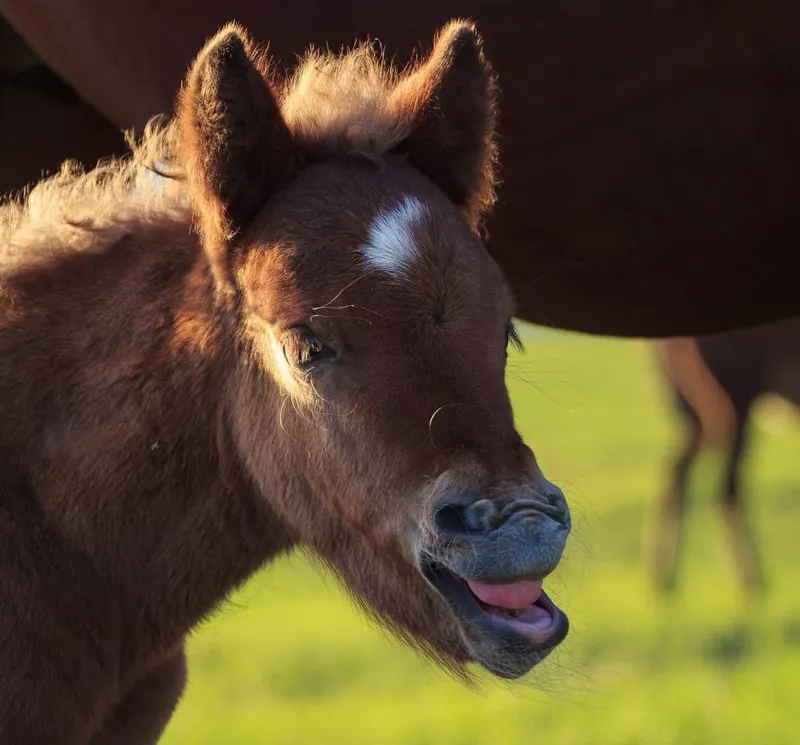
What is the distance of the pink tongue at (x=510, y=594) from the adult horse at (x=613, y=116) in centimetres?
135

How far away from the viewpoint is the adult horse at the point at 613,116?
4.08m

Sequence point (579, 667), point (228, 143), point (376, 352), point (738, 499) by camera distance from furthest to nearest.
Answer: point (738, 499), point (579, 667), point (228, 143), point (376, 352)

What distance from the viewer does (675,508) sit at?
11.9 m

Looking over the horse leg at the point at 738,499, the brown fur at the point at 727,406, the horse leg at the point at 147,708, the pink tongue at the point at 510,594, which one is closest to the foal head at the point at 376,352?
the pink tongue at the point at 510,594

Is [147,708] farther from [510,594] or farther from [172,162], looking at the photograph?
[172,162]

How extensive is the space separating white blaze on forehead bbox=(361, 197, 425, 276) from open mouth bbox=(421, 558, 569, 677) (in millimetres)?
624

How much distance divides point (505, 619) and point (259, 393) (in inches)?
30.5

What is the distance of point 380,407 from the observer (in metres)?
3.02

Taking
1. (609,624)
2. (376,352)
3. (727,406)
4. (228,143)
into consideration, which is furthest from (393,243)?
(727,406)

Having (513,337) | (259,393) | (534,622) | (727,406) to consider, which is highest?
(259,393)

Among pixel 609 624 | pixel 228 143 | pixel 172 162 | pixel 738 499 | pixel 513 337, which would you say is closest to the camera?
pixel 228 143

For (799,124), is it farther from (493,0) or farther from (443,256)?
(443,256)

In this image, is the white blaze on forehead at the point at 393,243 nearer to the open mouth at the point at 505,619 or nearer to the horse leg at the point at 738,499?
the open mouth at the point at 505,619

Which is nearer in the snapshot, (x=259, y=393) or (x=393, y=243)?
(x=393, y=243)
